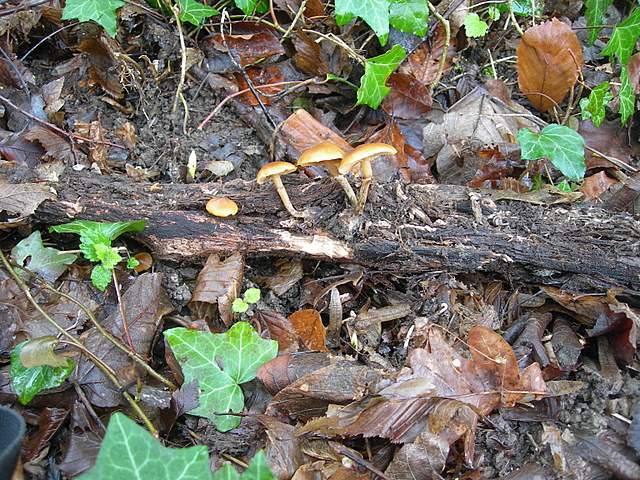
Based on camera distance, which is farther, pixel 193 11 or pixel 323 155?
pixel 193 11

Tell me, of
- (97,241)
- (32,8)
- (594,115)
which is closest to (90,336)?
(97,241)

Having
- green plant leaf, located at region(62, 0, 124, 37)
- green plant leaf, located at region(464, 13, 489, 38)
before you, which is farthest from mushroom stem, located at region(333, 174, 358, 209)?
green plant leaf, located at region(464, 13, 489, 38)

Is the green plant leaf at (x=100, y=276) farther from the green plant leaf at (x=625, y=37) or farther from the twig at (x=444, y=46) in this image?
the green plant leaf at (x=625, y=37)

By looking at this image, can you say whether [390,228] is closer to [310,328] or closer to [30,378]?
[310,328]

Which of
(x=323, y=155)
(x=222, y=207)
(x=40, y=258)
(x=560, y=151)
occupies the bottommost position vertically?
(x=40, y=258)

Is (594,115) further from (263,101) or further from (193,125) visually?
(193,125)

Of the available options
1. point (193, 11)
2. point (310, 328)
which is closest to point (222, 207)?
point (310, 328)

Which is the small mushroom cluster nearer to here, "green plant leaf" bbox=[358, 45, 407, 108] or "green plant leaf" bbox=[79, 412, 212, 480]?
"green plant leaf" bbox=[358, 45, 407, 108]
